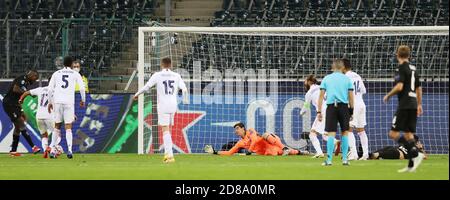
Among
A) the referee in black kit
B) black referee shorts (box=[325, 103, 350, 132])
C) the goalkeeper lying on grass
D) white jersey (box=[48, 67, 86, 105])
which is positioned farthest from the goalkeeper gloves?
black referee shorts (box=[325, 103, 350, 132])

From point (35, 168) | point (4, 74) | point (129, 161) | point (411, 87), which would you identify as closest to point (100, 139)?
point (4, 74)

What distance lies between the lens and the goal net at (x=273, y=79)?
1063 inches

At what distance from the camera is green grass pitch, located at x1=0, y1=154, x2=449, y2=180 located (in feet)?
56.6

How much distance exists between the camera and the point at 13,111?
2586 centimetres

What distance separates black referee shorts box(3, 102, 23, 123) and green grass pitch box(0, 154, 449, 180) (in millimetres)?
1804

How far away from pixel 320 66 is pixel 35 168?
10.1m

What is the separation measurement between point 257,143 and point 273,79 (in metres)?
2.42

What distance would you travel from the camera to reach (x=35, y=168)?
65.6ft

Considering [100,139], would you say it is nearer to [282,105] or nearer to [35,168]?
[282,105]

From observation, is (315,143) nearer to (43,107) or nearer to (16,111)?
(43,107)

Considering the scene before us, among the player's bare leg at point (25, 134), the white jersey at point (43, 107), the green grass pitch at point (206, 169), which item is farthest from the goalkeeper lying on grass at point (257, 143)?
the player's bare leg at point (25, 134)

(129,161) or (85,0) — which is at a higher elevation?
(85,0)

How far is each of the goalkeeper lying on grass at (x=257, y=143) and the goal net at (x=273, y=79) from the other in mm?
1154

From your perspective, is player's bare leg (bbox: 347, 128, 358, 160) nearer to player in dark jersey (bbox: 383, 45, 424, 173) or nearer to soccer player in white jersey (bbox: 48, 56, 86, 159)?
player in dark jersey (bbox: 383, 45, 424, 173)
